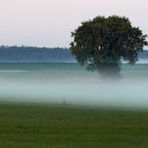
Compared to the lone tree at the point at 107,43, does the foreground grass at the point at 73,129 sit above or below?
below

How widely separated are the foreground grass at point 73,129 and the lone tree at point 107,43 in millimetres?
59107

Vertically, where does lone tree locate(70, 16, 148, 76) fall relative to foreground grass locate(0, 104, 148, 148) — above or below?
above

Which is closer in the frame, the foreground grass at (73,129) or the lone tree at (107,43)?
the foreground grass at (73,129)

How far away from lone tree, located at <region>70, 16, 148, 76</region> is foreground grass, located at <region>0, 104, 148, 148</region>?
194ft

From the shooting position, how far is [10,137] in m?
29.6

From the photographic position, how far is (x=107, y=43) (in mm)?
103188

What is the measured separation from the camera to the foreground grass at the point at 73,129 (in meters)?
28.0

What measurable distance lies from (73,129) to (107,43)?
234 feet

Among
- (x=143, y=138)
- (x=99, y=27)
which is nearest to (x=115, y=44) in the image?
(x=99, y=27)

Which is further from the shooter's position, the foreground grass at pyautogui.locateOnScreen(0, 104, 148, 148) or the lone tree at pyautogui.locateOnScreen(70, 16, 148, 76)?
the lone tree at pyautogui.locateOnScreen(70, 16, 148, 76)

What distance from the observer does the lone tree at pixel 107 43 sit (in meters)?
103

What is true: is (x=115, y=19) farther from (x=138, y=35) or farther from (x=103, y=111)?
(x=103, y=111)

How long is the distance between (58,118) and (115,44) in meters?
65.9

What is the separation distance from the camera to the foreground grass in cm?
2803
